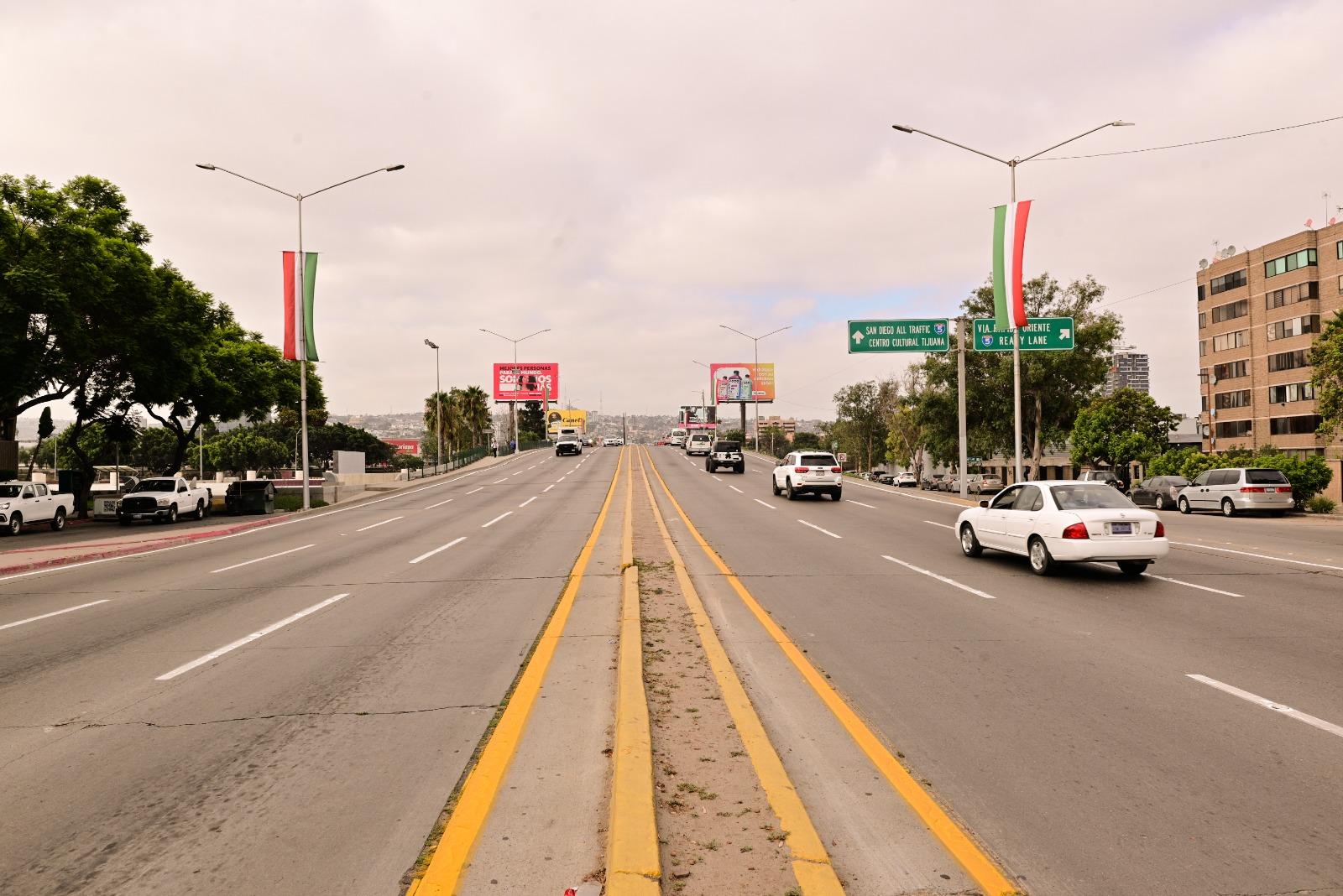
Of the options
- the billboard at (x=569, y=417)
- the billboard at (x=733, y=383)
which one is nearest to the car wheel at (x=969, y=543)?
the billboard at (x=733, y=383)

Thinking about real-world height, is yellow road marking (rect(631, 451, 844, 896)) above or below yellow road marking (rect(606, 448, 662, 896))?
below

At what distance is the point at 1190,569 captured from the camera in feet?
41.9

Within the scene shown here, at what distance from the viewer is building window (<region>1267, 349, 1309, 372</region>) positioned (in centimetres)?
6694

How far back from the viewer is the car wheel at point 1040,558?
40.0ft

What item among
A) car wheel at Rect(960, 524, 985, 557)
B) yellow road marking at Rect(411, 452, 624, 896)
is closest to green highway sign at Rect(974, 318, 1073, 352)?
car wheel at Rect(960, 524, 985, 557)

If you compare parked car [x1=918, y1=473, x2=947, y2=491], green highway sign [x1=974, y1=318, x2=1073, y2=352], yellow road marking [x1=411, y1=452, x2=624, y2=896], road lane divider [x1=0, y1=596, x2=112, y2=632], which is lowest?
parked car [x1=918, y1=473, x2=947, y2=491]

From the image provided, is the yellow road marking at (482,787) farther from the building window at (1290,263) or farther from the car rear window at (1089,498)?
the building window at (1290,263)

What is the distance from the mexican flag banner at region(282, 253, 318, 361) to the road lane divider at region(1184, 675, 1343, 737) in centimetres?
3067

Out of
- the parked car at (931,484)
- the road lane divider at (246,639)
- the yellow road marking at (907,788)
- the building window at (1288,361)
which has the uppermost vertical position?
the building window at (1288,361)

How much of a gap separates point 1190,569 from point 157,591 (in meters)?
16.3

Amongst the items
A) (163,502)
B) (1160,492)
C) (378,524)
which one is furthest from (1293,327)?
(163,502)

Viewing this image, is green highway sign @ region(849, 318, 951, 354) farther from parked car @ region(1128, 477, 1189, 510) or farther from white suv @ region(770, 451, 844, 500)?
parked car @ region(1128, 477, 1189, 510)

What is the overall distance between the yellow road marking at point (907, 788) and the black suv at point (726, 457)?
41442 millimetres

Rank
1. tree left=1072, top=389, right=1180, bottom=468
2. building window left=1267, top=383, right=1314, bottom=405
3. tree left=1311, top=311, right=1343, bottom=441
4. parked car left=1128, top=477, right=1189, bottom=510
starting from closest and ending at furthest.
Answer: tree left=1311, top=311, right=1343, bottom=441
parked car left=1128, top=477, right=1189, bottom=510
tree left=1072, top=389, right=1180, bottom=468
building window left=1267, top=383, right=1314, bottom=405
